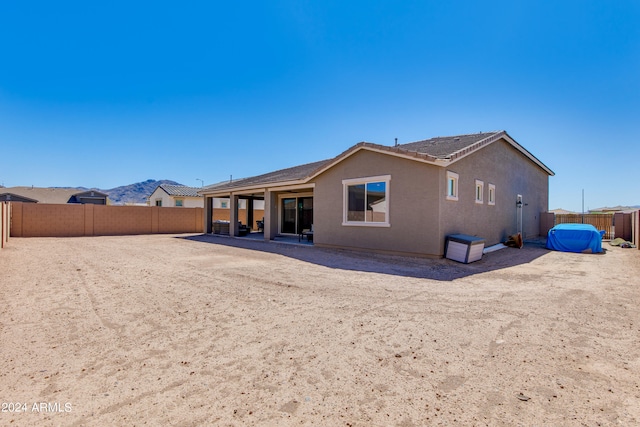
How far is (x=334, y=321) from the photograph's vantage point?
13.4 feet

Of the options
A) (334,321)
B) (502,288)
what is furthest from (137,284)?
(502,288)

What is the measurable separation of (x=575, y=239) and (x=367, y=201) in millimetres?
8996

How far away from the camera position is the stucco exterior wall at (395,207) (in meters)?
9.45

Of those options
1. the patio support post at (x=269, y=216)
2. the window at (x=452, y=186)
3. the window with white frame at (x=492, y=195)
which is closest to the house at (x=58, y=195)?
the patio support post at (x=269, y=216)

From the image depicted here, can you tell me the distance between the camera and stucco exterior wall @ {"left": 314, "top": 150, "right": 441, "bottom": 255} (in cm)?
945

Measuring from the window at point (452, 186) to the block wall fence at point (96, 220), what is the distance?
63.7 ft

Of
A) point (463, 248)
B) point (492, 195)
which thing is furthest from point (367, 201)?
point (492, 195)

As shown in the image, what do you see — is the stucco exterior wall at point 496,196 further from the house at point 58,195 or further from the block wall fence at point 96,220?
the house at point 58,195

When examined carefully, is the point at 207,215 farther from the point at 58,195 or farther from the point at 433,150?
the point at 58,195

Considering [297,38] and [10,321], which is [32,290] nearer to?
[10,321]

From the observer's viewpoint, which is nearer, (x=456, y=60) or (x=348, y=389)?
(x=348, y=389)

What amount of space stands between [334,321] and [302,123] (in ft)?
51.5

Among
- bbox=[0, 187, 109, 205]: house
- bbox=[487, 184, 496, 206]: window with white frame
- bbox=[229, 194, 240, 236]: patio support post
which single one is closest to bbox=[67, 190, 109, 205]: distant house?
bbox=[0, 187, 109, 205]: house

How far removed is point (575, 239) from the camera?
40.4 ft
